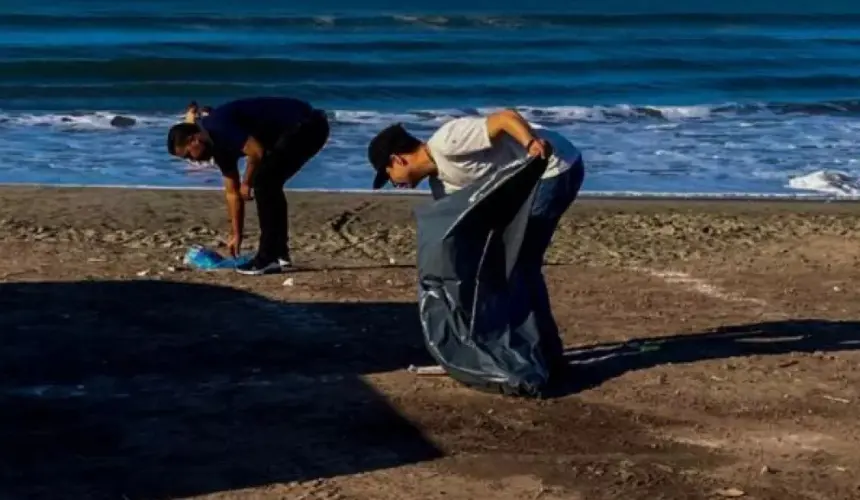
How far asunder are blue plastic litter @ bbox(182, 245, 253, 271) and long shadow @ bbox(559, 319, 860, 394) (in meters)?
2.65

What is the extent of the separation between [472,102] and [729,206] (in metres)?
12.2

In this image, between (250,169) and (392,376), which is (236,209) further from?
(392,376)

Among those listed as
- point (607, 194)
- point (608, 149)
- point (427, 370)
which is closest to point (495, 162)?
point (427, 370)

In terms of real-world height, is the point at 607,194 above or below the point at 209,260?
below

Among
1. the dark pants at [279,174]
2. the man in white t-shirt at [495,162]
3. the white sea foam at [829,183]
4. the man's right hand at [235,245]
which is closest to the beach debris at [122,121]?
the white sea foam at [829,183]

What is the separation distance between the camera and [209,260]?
35.7 feet

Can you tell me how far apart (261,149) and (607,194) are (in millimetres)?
5916

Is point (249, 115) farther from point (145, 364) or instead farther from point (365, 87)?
point (365, 87)

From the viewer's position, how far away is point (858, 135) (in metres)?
22.0

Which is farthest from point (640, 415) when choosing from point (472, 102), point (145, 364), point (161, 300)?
point (472, 102)

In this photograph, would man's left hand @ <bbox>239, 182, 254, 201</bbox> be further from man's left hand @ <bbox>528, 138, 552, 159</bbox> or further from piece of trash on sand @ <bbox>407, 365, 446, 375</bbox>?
man's left hand @ <bbox>528, 138, 552, 159</bbox>

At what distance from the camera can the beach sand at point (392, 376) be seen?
6906 millimetres

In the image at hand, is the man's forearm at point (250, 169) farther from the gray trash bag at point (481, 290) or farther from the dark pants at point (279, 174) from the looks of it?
the gray trash bag at point (481, 290)

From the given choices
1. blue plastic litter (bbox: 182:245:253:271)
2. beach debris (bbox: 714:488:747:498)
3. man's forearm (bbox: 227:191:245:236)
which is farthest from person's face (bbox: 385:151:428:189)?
blue plastic litter (bbox: 182:245:253:271)
